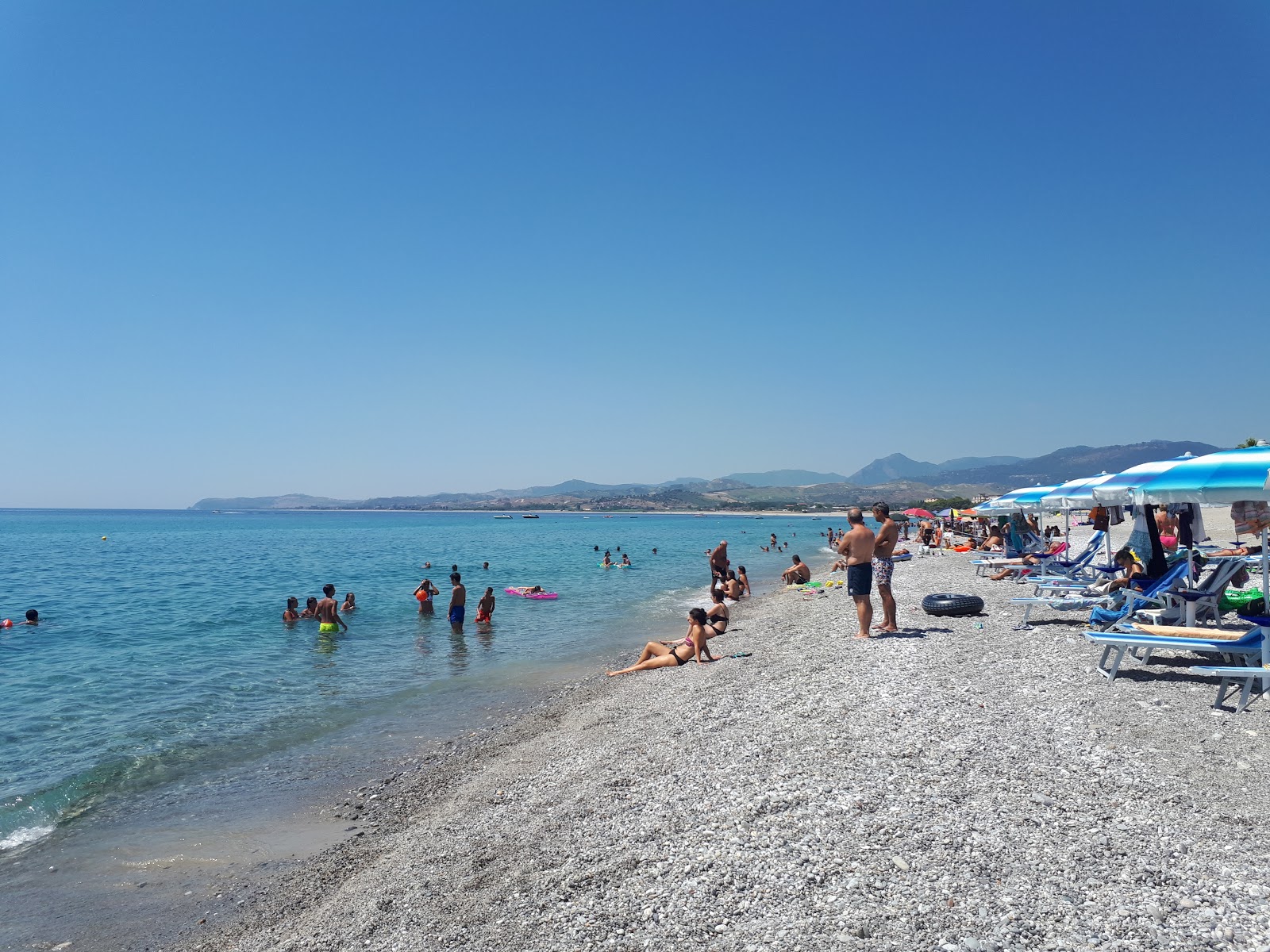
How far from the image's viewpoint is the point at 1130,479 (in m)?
9.78

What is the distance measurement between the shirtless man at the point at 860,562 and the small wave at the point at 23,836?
30.6 ft

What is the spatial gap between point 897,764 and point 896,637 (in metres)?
5.89

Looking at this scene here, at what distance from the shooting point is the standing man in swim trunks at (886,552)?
10.7 m

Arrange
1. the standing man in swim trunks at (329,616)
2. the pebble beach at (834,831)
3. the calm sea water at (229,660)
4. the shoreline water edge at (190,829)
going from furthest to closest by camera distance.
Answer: the standing man in swim trunks at (329,616), the calm sea water at (229,660), the shoreline water edge at (190,829), the pebble beach at (834,831)

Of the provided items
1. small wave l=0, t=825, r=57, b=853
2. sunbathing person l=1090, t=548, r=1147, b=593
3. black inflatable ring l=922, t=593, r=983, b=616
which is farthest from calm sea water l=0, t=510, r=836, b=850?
sunbathing person l=1090, t=548, r=1147, b=593

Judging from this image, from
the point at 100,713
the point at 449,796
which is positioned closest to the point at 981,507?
the point at 449,796

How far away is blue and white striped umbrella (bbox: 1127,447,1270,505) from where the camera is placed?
23.9ft

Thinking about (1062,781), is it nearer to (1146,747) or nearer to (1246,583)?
(1146,747)

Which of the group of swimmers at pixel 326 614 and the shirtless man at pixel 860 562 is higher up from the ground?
the shirtless man at pixel 860 562

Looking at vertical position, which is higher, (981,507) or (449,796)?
(981,507)

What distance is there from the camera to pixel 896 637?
37.8ft

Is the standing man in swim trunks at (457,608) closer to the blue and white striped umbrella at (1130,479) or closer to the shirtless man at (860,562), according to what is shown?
the shirtless man at (860,562)

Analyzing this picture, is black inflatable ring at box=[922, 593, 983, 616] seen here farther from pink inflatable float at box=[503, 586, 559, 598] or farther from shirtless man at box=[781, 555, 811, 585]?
pink inflatable float at box=[503, 586, 559, 598]

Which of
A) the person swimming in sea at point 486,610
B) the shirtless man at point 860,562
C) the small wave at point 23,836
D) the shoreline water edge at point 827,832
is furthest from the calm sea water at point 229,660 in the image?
the shirtless man at point 860,562
